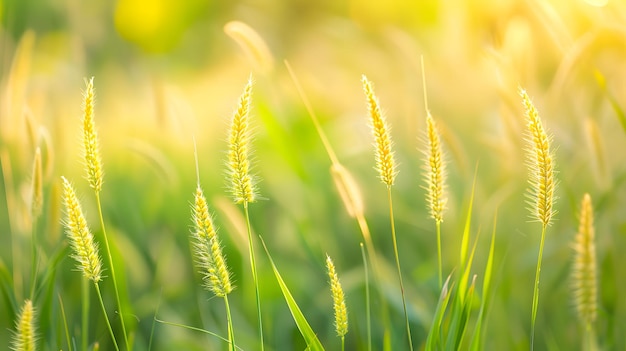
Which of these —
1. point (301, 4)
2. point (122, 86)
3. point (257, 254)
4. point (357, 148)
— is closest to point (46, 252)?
point (257, 254)

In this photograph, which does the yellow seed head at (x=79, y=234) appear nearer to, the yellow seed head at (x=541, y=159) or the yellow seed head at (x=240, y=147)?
the yellow seed head at (x=240, y=147)

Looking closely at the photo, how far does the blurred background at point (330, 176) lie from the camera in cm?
64

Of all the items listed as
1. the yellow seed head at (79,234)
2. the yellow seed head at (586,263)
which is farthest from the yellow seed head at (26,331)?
the yellow seed head at (586,263)

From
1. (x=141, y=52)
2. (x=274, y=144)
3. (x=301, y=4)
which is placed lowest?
(x=274, y=144)

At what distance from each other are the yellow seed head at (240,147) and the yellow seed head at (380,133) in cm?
8

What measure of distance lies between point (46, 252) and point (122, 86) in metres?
0.45

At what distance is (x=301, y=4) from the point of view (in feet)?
A: 4.24

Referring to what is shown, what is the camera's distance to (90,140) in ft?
1.45

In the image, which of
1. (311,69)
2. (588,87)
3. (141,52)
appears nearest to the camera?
(588,87)

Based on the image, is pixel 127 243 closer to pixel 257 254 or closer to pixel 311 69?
pixel 257 254

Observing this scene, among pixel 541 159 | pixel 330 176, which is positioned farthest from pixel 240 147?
pixel 330 176

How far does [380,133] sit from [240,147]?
90 millimetres

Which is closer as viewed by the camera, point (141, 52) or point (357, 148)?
point (357, 148)

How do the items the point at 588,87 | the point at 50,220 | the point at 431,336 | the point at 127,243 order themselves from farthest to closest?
the point at 588,87 < the point at 127,243 < the point at 50,220 < the point at 431,336
